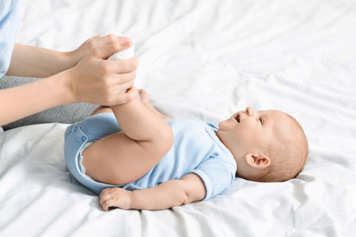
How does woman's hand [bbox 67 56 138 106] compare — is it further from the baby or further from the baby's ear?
the baby's ear

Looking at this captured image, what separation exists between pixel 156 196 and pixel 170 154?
0.37 ft

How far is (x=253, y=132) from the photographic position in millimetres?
1168

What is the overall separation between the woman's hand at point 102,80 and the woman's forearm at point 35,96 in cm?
2

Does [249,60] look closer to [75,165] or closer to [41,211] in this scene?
[75,165]

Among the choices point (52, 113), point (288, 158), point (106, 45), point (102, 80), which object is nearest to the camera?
point (102, 80)

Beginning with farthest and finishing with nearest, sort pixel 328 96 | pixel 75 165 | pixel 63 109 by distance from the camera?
pixel 328 96, pixel 63 109, pixel 75 165

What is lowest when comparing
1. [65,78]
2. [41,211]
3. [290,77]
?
[41,211]

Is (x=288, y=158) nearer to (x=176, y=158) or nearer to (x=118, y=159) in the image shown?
(x=176, y=158)

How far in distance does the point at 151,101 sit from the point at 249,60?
464 mm

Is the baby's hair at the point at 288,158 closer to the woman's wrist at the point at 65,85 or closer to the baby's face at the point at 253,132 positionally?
the baby's face at the point at 253,132

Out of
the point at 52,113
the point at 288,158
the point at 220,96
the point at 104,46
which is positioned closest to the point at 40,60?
the point at 52,113

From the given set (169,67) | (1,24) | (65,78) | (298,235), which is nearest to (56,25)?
(169,67)

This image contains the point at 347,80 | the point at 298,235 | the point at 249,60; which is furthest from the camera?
the point at 249,60

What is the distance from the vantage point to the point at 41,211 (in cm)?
94
